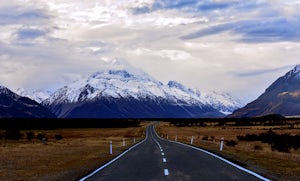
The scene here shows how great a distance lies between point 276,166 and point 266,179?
6.41 m

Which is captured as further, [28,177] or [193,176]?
[28,177]

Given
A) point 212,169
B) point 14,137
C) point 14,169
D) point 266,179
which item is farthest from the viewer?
point 14,137

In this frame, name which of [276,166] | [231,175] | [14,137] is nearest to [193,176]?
[231,175]

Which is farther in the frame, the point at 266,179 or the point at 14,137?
the point at 14,137

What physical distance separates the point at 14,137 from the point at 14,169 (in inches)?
2050

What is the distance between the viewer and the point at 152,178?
17.6 meters

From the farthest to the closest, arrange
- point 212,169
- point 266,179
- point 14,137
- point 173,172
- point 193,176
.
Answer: point 14,137 → point 212,169 → point 173,172 → point 193,176 → point 266,179

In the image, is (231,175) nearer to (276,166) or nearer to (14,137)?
(276,166)

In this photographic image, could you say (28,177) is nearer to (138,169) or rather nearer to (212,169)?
(138,169)

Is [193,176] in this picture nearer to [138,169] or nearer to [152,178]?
[152,178]

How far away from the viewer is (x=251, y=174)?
18688 mm

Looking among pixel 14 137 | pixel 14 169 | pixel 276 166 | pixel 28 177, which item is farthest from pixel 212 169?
pixel 14 137

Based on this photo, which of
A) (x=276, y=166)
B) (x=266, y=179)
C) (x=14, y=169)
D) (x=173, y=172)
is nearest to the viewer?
(x=266, y=179)

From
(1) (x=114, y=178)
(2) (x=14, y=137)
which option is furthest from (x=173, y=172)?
(2) (x=14, y=137)
